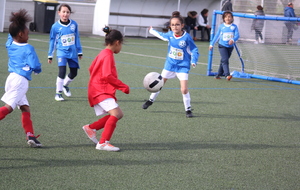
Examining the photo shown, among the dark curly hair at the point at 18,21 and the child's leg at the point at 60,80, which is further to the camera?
the child's leg at the point at 60,80

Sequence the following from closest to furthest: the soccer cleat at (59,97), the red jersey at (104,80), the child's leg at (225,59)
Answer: the red jersey at (104,80)
the soccer cleat at (59,97)
the child's leg at (225,59)

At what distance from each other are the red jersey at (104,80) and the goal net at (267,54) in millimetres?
7996

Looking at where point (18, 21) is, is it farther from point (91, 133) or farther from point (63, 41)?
point (63, 41)

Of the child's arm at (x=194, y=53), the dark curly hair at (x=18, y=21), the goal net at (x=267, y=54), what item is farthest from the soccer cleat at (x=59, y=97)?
the goal net at (x=267, y=54)

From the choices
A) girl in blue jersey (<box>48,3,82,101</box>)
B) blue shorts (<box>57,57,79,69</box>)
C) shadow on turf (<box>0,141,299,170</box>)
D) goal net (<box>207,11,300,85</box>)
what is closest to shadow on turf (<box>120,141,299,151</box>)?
shadow on turf (<box>0,141,299,170</box>)

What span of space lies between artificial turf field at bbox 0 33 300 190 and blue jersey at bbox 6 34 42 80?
88 cm

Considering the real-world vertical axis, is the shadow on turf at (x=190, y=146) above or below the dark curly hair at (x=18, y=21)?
below

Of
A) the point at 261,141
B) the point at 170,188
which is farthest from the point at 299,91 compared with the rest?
the point at 170,188

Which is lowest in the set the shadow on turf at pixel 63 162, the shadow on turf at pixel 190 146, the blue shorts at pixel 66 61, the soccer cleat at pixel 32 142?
the shadow on turf at pixel 63 162

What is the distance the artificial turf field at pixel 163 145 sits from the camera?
4.62m

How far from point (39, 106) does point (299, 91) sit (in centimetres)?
632

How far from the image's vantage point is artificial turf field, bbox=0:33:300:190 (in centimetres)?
462

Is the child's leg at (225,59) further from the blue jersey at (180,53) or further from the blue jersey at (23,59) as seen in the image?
the blue jersey at (23,59)

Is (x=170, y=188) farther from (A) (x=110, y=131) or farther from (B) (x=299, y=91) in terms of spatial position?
(B) (x=299, y=91)
